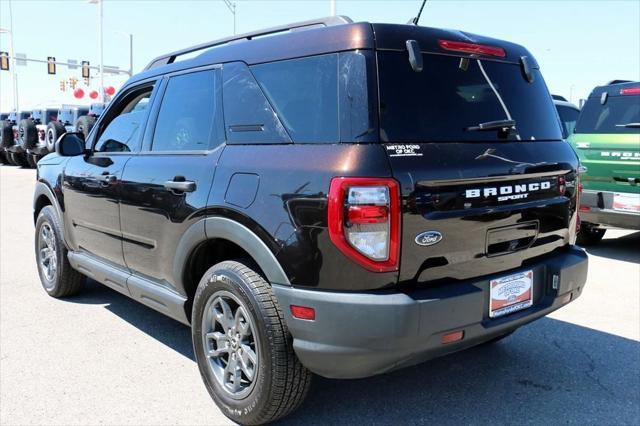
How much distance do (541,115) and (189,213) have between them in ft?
6.68

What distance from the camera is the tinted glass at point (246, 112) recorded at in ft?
8.93

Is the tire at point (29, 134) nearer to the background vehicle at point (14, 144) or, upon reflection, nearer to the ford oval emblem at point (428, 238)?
the background vehicle at point (14, 144)

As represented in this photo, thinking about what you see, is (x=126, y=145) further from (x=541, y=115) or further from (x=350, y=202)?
(x=541, y=115)

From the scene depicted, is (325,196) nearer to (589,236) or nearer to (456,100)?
(456,100)

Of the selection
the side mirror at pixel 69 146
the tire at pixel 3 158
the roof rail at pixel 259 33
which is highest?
the roof rail at pixel 259 33

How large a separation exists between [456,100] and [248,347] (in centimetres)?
159

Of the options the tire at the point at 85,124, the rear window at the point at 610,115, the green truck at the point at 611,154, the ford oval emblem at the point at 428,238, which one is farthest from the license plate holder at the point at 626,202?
the tire at the point at 85,124

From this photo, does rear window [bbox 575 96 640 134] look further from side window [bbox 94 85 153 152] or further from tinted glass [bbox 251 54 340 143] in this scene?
side window [bbox 94 85 153 152]

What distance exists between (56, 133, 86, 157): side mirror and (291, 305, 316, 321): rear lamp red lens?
2667 mm

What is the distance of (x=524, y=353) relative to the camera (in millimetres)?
3783

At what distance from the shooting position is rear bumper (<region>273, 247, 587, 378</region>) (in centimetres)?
229

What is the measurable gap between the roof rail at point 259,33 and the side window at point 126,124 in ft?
0.86

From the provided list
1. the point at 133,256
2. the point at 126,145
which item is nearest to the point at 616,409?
the point at 133,256

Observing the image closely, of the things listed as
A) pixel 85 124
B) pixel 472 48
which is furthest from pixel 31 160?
pixel 472 48
